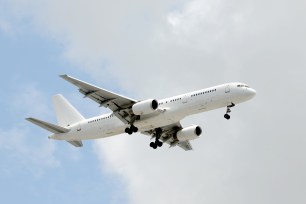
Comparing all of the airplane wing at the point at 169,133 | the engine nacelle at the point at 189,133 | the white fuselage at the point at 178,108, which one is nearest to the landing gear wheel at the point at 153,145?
the airplane wing at the point at 169,133

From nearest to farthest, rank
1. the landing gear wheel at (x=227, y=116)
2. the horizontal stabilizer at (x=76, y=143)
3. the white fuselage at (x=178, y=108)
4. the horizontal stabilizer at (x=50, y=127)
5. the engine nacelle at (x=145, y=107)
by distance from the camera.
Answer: the landing gear wheel at (x=227, y=116)
the white fuselage at (x=178, y=108)
the engine nacelle at (x=145, y=107)
the horizontal stabilizer at (x=50, y=127)
the horizontal stabilizer at (x=76, y=143)

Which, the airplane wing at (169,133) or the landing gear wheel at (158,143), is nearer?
the landing gear wheel at (158,143)

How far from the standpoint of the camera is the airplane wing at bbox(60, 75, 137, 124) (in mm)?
78625

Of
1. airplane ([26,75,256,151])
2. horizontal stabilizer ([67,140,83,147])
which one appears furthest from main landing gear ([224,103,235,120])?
horizontal stabilizer ([67,140,83,147])

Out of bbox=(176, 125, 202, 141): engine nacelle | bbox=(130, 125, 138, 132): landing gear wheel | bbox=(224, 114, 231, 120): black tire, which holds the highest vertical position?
bbox=(176, 125, 202, 141): engine nacelle

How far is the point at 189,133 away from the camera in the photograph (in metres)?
87.8

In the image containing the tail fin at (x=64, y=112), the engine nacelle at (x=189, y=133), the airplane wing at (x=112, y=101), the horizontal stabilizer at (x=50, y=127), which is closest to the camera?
the airplane wing at (x=112, y=101)

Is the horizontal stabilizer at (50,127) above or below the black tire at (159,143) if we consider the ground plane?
above

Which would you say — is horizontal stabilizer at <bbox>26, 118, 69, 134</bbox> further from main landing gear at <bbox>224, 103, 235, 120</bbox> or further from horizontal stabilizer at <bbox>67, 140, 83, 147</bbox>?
main landing gear at <bbox>224, 103, 235, 120</bbox>

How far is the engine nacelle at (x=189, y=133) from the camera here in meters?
87.7

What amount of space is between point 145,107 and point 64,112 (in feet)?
50.8

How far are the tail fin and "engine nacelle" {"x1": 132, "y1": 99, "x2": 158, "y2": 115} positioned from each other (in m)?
11.6

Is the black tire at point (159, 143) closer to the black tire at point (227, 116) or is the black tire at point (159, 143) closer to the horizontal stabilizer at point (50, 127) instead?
the horizontal stabilizer at point (50, 127)

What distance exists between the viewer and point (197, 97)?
254ft
